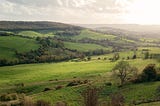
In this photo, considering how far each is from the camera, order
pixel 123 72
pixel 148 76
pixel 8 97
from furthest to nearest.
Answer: pixel 123 72 → pixel 148 76 → pixel 8 97

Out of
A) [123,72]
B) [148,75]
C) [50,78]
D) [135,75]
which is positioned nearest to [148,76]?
[148,75]

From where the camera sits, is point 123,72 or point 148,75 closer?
point 148,75

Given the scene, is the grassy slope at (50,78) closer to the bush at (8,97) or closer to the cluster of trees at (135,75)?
the bush at (8,97)

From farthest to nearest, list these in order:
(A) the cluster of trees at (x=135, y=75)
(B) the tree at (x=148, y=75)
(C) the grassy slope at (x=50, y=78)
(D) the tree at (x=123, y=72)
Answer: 1. (D) the tree at (x=123, y=72)
2. (B) the tree at (x=148, y=75)
3. (A) the cluster of trees at (x=135, y=75)
4. (C) the grassy slope at (x=50, y=78)

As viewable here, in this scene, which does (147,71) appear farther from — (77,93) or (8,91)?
(8,91)

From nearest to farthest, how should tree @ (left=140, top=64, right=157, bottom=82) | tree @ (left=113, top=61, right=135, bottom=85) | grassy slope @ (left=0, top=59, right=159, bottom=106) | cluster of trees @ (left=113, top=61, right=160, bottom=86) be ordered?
grassy slope @ (left=0, top=59, right=159, bottom=106)
cluster of trees @ (left=113, top=61, right=160, bottom=86)
tree @ (left=140, top=64, right=157, bottom=82)
tree @ (left=113, top=61, right=135, bottom=85)

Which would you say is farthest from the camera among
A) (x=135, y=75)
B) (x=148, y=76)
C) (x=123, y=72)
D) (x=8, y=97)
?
(x=123, y=72)

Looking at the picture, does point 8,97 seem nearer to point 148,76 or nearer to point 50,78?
point 50,78

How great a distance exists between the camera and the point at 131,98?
97125mm

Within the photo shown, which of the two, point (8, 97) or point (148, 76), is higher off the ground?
point (148, 76)

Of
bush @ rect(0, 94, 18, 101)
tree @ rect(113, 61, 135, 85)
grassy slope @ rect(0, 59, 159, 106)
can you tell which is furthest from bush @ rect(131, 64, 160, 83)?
bush @ rect(0, 94, 18, 101)

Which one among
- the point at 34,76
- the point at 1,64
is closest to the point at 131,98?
the point at 34,76

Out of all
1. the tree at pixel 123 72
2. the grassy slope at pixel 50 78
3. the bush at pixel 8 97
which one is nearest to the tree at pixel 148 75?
the tree at pixel 123 72

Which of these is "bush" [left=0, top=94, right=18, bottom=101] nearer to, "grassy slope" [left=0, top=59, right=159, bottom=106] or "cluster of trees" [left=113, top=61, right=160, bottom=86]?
"grassy slope" [left=0, top=59, right=159, bottom=106]
